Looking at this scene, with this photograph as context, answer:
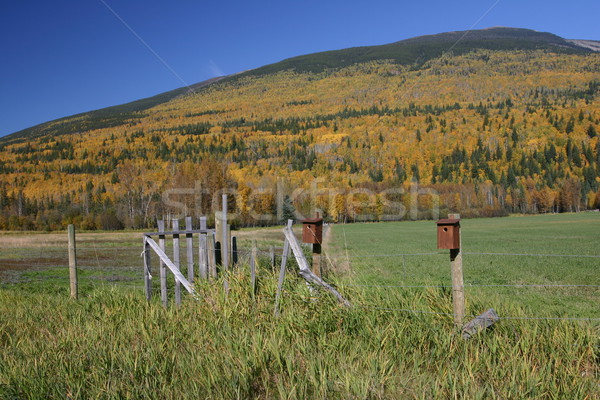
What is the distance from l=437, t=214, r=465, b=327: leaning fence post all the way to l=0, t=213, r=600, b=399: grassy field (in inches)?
11.5

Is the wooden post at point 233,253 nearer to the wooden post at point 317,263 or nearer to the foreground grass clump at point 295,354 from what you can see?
the foreground grass clump at point 295,354

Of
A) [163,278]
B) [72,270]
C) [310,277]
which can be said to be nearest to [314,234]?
[310,277]

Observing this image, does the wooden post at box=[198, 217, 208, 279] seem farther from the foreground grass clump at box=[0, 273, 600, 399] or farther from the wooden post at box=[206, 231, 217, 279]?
the foreground grass clump at box=[0, 273, 600, 399]

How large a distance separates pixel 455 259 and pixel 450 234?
0.35 m

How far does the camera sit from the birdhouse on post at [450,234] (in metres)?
5.64

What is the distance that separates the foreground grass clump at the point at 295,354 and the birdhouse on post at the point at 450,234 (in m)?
1.04

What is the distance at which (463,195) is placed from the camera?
117750 millimetres

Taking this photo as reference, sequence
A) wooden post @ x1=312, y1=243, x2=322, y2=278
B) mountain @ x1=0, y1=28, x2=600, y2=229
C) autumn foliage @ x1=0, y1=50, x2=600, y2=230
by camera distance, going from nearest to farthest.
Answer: wooden post @ x1=312, y1=243, x2=322, y2=278 → autumn foliage @ x1=0, y1=50, x2=600, y2=230 → mountain @ x1=0, y1=28, x2=600, y2=229

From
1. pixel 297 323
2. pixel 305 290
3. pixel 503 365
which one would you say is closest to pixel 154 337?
pixel 297 323

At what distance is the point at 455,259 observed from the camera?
5746mm

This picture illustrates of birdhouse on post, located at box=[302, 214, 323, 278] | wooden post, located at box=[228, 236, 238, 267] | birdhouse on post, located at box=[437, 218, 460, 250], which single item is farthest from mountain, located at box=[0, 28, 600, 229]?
birdhouse on post, located at box=[437, 218, 460, 250]

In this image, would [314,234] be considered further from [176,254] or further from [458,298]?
[176,254]

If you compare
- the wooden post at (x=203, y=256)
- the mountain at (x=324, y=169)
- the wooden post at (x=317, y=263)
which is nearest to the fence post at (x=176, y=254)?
the wooden post at (x=203, y=256)

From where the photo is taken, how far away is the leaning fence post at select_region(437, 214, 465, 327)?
561 cm
